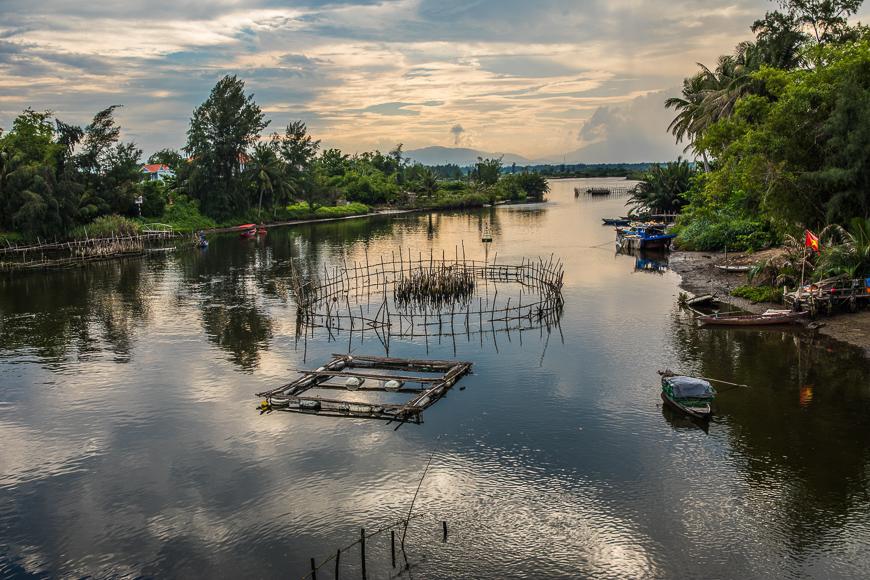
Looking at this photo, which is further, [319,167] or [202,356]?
[319,167]

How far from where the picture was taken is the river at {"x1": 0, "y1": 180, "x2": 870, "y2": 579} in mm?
14617

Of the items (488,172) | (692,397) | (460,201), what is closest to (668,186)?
(460,201)

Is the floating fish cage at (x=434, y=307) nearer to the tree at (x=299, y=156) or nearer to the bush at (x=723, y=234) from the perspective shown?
the bush at (x=723, y=234)

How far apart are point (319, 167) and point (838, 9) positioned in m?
89.3

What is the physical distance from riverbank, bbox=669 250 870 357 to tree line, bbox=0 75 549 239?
54.2 meters

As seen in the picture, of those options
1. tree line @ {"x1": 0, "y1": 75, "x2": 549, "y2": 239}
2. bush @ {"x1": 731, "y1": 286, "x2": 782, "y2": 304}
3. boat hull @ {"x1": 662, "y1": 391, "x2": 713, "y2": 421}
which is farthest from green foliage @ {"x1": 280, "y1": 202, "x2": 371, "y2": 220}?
boat hull @ {"x1": 662, "y1": 391, "x2": 713, "y2": 421}

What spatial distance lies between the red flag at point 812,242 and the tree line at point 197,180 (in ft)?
196

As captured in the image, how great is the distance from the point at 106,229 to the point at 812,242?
59.0 meters

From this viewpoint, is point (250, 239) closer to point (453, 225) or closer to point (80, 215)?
point (80, 215)

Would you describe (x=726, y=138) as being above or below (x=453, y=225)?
above

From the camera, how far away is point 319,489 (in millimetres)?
17312

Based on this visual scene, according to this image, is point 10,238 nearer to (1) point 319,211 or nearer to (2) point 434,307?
(1) point 319,211

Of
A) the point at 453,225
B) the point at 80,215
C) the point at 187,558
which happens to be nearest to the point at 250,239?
the point at 80,215

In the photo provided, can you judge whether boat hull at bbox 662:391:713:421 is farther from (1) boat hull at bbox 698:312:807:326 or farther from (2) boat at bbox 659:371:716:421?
(1) boat hull at bbox 698:312:807:326
